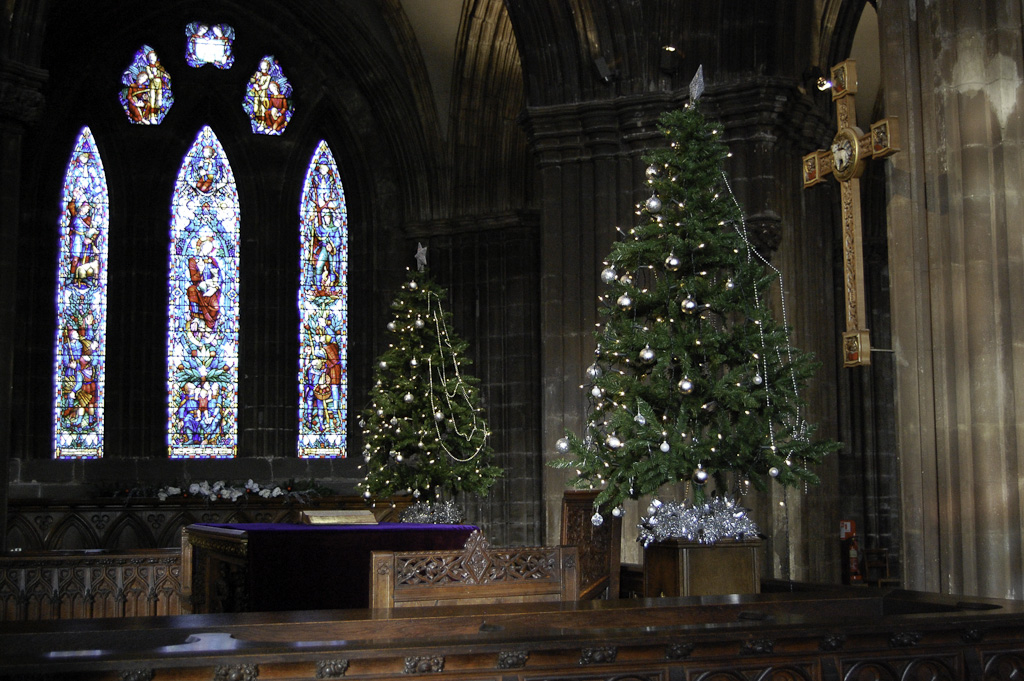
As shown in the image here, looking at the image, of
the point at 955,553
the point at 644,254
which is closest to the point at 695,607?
the point at 955,553

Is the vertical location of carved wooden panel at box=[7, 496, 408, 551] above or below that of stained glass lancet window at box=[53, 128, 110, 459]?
below

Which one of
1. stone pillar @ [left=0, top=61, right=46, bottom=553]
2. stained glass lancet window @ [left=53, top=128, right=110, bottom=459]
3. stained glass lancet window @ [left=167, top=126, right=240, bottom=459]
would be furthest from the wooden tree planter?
stained glass lancet window @ [left=53, top=128, right=110, bottom=459]

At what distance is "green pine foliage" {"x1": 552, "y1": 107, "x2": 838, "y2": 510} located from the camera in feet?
24.5

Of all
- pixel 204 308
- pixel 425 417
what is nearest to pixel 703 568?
pixel 425 417

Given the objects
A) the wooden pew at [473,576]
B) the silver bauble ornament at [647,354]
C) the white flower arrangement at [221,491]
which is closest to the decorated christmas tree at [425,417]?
the white flower arrangement at [221,491]

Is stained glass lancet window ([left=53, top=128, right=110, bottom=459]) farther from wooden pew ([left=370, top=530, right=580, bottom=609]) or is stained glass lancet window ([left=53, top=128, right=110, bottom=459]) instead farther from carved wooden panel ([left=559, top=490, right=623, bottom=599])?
wooden pew ([left=370, top=530, right=580, bottom=609])

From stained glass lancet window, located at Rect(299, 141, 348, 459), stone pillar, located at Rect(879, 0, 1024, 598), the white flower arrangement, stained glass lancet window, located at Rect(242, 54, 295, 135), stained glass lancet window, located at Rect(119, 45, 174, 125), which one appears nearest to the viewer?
stone pillar, located at Rect(879, 0, 1024, 598)

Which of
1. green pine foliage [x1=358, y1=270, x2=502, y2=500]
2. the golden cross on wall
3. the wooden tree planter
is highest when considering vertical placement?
the golden cross on wall

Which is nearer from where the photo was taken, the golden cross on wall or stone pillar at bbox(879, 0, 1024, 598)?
stone pillar at bbox(879, 0, 1024, 598)

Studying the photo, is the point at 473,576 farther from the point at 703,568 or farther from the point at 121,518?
the point at 121,518

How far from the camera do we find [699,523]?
7.55 metres

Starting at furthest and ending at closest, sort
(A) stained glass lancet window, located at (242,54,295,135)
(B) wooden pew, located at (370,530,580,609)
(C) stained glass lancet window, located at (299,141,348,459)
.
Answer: (A) stained glass lancet window, located at (242,54,295,135)
(C) stained glass lancet window, located at (299,141,348,459)
(B) wooden pew, located at (370,530,580,609)

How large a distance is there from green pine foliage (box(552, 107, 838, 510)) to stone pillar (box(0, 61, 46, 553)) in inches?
258

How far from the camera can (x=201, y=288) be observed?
62.4 feet
